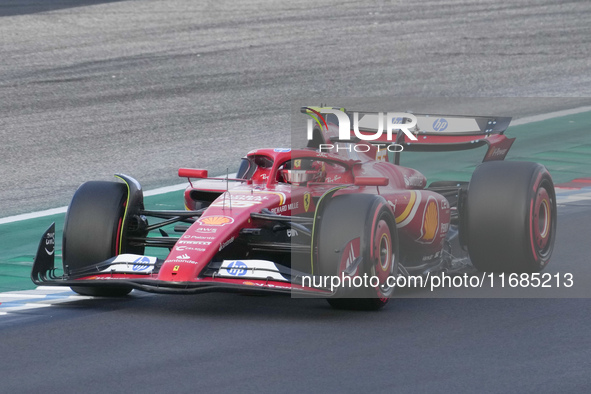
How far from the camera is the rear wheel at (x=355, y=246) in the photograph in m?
7.48

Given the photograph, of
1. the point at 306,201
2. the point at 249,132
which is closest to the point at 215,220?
the point at 306,201

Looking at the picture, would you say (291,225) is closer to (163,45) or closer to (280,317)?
(280,317)

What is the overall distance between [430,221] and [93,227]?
8.00 feet

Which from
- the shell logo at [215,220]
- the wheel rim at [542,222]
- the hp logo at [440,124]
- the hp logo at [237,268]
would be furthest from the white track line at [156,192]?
Result: the wheel rim at [542,222]

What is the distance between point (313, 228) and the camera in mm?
7605

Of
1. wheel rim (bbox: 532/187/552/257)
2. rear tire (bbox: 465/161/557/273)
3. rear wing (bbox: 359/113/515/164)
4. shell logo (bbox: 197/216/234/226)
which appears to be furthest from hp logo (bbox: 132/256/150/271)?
wheel rim (bbox: 532/187/552/257)

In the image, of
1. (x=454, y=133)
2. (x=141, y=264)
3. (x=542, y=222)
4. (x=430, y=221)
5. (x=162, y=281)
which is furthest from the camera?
(x=454, y=133)

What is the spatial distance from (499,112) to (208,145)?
499 cm

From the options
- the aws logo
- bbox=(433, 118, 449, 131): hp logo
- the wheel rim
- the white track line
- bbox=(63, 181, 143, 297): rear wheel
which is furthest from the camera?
the white track line

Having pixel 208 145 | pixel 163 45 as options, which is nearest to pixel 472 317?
pixel 208 145

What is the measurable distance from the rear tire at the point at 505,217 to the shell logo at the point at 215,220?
2.03m

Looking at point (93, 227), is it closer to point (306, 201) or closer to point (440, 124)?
point (306, 201)

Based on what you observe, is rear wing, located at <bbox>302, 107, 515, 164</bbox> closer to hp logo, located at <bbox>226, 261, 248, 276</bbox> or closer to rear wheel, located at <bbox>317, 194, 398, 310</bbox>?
rear wheel, located at <bbox>317, 194, 398, 310</bbox>

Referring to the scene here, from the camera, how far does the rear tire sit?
28.6ft
